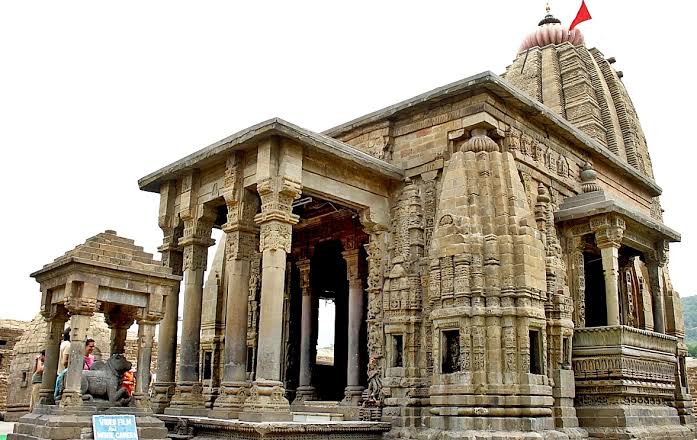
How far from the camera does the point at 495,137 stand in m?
13.5

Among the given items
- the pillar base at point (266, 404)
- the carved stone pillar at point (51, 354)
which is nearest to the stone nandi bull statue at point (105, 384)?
the carved stone pillar at point (51, 354)

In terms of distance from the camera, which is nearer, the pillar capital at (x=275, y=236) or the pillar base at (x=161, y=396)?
the pillar capital at (x=275, y=236)

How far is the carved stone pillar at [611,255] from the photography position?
13.5 meters

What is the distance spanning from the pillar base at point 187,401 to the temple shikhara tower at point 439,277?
42 millimetres

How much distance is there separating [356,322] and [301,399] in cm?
239

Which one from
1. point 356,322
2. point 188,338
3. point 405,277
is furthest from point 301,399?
point 405,277

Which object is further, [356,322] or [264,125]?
[356,322]

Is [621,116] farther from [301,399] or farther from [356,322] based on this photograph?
[301,399]

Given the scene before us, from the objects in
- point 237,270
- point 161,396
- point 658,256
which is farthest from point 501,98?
point 161,396

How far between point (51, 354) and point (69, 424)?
191cm

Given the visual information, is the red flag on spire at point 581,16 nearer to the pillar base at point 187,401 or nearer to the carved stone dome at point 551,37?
the carved stone dome at point 551,37

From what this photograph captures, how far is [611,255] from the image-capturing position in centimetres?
1363

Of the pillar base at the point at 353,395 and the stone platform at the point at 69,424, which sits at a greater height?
the pillar base at the point at 353,395

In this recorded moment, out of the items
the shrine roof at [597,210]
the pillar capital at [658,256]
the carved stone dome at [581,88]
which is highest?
the carved stone dome at [581,88]
